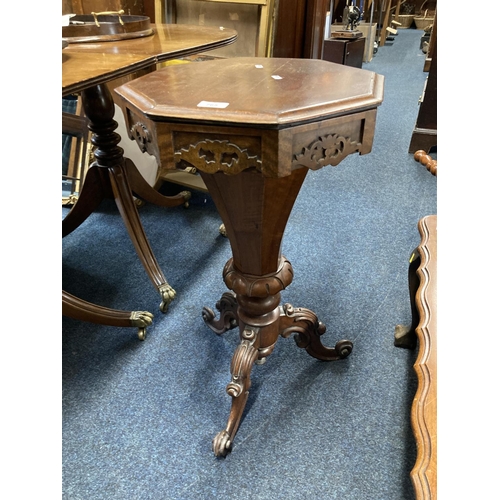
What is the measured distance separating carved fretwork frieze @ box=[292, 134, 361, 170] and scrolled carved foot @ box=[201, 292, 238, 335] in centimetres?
71

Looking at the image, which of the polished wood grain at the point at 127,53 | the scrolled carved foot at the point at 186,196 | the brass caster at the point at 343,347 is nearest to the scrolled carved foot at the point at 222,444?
the brass caster at the point at 343,347

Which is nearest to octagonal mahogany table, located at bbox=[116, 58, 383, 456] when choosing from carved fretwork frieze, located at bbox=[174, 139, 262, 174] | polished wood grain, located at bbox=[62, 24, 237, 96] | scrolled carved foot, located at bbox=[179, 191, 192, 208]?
carved fretwork frieze, located at bbox=[174, 139, 262, 174]

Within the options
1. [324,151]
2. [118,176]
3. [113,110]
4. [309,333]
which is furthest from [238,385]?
[113,110]

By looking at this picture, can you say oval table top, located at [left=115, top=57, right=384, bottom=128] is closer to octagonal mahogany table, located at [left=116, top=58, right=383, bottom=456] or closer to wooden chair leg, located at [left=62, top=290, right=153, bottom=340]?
octagonal mahogany table, located at [left=116, top=58, right=383, bottom=456]

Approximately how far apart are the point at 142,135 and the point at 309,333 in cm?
80

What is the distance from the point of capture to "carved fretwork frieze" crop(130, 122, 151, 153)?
82 centimetres

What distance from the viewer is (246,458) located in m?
1.15

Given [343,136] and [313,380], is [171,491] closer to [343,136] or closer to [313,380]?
[313,380]

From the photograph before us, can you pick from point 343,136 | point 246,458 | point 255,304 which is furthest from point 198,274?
point 343,136

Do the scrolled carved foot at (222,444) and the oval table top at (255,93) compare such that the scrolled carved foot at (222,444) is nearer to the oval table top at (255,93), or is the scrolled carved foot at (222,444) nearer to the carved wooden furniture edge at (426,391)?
the carved wooden furniture edge at (426,391)

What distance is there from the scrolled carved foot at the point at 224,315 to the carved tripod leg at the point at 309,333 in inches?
7.4

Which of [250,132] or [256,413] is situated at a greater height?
[250,132]

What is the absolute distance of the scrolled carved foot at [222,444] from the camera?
1.14m

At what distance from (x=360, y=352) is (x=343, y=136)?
2.94ft
